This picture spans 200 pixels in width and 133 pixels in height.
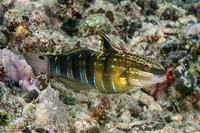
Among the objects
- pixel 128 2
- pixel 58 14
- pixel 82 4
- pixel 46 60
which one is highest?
pixel 128 2

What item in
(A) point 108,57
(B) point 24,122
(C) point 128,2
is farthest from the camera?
(C) point 128,2

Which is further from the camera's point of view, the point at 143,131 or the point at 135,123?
the point at 135,123

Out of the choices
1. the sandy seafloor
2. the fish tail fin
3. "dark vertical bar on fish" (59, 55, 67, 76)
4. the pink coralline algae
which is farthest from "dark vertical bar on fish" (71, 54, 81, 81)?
the pink coralline algae

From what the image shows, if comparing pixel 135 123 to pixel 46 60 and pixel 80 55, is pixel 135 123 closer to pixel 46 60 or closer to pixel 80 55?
pixel 80 55

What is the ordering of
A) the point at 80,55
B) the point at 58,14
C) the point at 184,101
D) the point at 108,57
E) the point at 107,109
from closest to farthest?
the point at 108,57 < the point at 80,55 < the point at 107,109 < the point at 184,101 < the point at 58,14

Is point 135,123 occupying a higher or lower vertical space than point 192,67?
lower

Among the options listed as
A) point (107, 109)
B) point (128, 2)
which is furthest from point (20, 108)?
point (128, 2)

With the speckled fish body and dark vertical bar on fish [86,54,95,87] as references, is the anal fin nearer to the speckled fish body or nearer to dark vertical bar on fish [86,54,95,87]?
the speckled fish body
